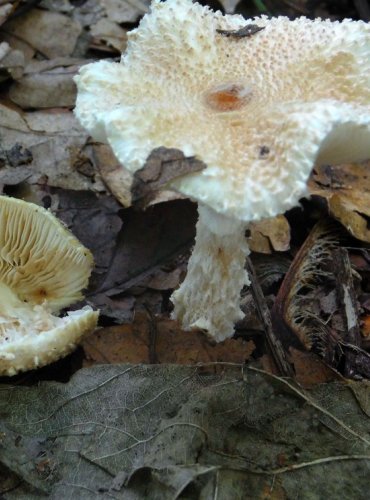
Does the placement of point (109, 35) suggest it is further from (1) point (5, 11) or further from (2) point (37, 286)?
(2) point (37, 286)

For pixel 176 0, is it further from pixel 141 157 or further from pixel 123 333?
pixel 123 333

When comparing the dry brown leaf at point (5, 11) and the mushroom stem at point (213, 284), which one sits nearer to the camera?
the mushroom stem at point (213, 284)

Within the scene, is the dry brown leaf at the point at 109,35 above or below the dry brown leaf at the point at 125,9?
below

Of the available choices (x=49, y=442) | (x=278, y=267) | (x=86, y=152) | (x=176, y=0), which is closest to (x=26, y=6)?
(x=86, y=152)

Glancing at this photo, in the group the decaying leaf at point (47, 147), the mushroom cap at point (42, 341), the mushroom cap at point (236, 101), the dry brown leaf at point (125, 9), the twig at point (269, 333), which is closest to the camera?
the mushroom cap at point (236, 101)

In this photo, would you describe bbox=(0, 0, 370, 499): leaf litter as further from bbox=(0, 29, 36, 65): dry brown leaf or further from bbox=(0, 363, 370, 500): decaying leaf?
bbox=(0, 29, 36, 65): dry brown leaf

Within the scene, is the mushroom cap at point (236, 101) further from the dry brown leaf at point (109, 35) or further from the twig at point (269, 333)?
the dry brown leaf at point (109, 35)

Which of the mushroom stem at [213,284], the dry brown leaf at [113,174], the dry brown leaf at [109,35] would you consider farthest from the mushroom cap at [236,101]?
the dry brown leaf at [109,35]

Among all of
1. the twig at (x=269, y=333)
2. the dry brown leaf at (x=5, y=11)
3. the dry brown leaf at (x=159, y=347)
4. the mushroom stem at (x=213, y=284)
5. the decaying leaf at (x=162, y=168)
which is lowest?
the twig at (x=269, y=333)

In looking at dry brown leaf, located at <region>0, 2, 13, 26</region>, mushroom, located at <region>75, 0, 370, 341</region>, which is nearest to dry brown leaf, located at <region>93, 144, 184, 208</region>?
mushroom, located at <region>75, 0, 370, 341</region>
